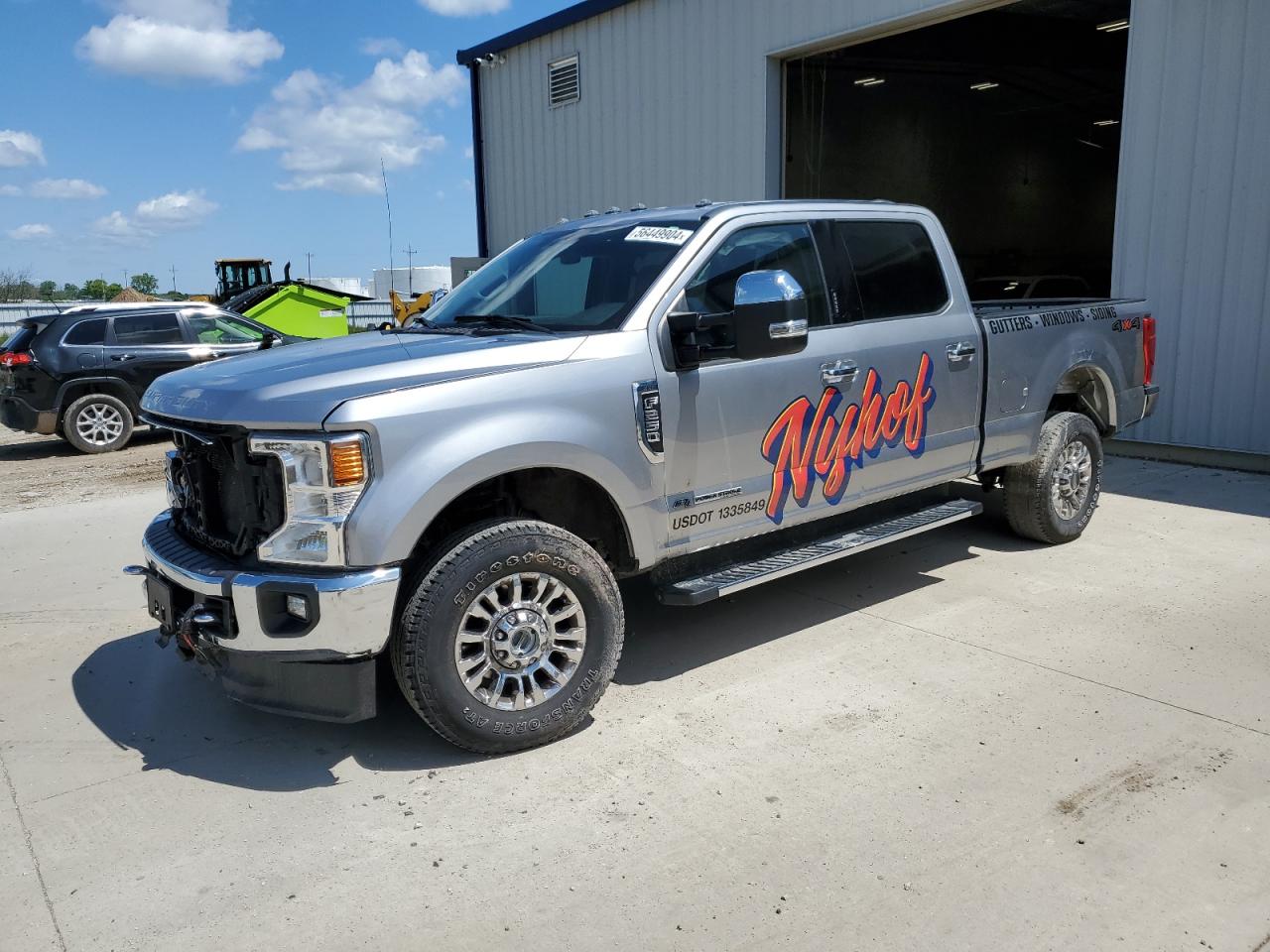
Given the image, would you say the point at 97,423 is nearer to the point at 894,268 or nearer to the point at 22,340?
the point at 22,340

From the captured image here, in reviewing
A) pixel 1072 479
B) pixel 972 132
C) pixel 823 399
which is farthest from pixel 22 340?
pixel 972 132

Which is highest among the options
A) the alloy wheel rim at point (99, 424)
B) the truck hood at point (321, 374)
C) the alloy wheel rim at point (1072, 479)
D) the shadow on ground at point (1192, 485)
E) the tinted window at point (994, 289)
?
the tinted window at point (994, 289)

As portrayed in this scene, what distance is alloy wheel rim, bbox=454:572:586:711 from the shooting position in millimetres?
3721

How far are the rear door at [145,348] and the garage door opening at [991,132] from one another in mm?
8606

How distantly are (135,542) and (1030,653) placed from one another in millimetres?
5972

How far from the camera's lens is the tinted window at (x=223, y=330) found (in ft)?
→ 42.3

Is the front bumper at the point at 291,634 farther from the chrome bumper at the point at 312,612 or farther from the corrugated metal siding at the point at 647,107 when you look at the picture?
the corrugated metal siding at the point at 647,107

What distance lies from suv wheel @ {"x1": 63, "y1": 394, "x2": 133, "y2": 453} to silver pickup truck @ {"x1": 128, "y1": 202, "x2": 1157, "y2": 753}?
8.63 m

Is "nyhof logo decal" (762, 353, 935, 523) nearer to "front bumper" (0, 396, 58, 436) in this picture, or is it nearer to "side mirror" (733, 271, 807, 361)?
"side mirror" (733, 271, 807, 361)

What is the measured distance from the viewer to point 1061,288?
46.6 feet

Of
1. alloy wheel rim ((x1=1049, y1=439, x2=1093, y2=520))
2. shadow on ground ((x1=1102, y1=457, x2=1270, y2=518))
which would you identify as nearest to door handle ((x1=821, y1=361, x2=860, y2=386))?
alloy wheel rim ((x1=1049, y1=439, x2=1093, y2=520))

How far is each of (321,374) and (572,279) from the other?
152 cm

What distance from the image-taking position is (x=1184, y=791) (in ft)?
11.5

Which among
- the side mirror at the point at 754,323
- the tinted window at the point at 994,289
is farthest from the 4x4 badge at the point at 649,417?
the tinted window at the point at 994,289
